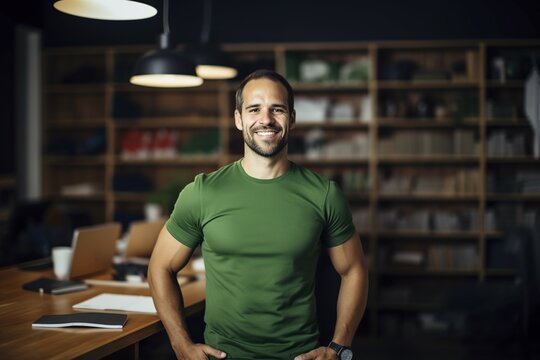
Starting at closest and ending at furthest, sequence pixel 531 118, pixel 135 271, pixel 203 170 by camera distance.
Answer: pixel 135 271 < pixel 531 118 < pixel 203 170

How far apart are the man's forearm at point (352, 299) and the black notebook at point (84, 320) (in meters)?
0.74

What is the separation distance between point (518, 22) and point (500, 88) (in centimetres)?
64

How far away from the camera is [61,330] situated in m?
2.21

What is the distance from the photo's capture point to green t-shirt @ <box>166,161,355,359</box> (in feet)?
7.26

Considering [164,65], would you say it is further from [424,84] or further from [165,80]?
[424,84]

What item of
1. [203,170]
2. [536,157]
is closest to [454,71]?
[536,157]

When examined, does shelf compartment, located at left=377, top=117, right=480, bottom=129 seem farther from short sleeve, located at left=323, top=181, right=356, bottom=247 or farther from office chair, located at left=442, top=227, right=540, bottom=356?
short sleeve, located at left=323, top=181, right=356, bottom=247

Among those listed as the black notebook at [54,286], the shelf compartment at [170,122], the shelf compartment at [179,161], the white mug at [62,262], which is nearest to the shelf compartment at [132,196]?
the shelf compartment at [179,161]

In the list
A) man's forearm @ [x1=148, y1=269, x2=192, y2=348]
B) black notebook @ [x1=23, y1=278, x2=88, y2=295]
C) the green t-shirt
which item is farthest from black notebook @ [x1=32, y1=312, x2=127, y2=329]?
black notebook @ [x1=23, y1=278, x2=88, y2=295]

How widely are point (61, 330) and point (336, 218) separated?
975 mm

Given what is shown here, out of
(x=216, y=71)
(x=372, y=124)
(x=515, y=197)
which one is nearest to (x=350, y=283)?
(x=216, y=71)

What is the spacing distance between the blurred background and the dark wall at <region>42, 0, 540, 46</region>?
0.01 m

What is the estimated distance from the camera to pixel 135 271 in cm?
317

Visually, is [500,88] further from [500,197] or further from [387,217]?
[387,217]
